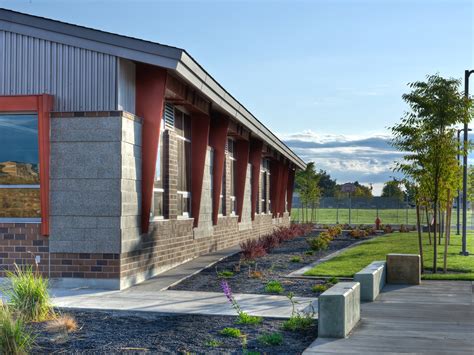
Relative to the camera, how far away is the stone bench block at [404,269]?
595 inches

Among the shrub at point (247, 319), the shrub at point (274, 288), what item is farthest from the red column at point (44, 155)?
the shrub at point (247, 319)

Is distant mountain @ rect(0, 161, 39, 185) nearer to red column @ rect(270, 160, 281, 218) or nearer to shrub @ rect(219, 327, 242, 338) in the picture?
shrub @ rect(219, 327, 242, 338)

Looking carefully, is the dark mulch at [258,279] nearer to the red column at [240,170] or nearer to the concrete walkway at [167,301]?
the concrete walkway at [167,301]

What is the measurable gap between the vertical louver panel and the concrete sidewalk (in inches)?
207

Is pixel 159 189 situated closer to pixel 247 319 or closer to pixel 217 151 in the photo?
pixel 217 151

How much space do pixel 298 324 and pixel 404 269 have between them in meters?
6.59

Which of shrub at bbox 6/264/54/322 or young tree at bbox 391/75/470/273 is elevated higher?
young tree at bbox 391/75/470/273

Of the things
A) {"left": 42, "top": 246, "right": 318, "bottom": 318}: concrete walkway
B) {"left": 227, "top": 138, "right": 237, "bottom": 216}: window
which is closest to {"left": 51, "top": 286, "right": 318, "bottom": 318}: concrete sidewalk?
{"left": 42, "top": 246, "right": 318, "bottom": 318}: concrete walkway

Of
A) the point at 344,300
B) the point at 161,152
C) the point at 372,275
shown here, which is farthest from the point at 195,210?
the point at 344,300

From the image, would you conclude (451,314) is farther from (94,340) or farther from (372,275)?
(94,340)

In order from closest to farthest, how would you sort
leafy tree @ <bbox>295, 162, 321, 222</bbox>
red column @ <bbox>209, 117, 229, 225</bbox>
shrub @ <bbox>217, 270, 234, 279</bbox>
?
shrub @ <bbox>217, 270, 234, 279</bbox>
red column @ <bbox>209, 117, 229, 225</bbox>
leafy tree @ <bbox>295, 162, 321, 222</bbox>

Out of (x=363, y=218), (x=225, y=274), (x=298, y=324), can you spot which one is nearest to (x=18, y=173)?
(x=225, y=274)

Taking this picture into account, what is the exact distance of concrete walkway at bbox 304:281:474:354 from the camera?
27.2ft

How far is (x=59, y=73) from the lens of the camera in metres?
13.7
